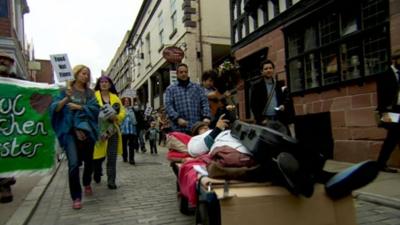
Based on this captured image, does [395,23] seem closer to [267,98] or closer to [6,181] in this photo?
[267,98]

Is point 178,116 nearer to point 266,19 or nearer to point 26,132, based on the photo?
point 26,132

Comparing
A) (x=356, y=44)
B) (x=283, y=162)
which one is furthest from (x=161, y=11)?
(x=283, y=162)

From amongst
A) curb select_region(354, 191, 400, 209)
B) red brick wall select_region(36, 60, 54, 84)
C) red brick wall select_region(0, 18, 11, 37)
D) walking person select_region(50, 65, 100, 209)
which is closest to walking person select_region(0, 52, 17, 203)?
walking person select_region(50, 65, 100, 209)

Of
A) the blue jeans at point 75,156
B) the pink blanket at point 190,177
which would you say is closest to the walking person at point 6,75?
the blue jeans at point 75,156

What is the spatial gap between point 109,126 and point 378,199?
379 cm

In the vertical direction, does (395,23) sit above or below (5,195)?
above

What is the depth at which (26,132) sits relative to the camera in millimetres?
5414

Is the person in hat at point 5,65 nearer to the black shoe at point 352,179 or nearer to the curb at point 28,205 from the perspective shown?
the curb at point 28,205

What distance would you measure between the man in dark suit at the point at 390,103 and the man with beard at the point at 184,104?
2.38 metres

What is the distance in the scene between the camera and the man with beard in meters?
5.25

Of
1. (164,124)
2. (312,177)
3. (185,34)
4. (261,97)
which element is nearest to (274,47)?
(164,124)

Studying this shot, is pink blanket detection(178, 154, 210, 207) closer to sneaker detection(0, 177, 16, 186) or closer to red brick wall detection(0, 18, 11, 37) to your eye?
sneaker detection(0, 177, 16, 186)

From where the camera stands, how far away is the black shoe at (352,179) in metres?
2.73

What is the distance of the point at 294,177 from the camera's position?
106 inches
